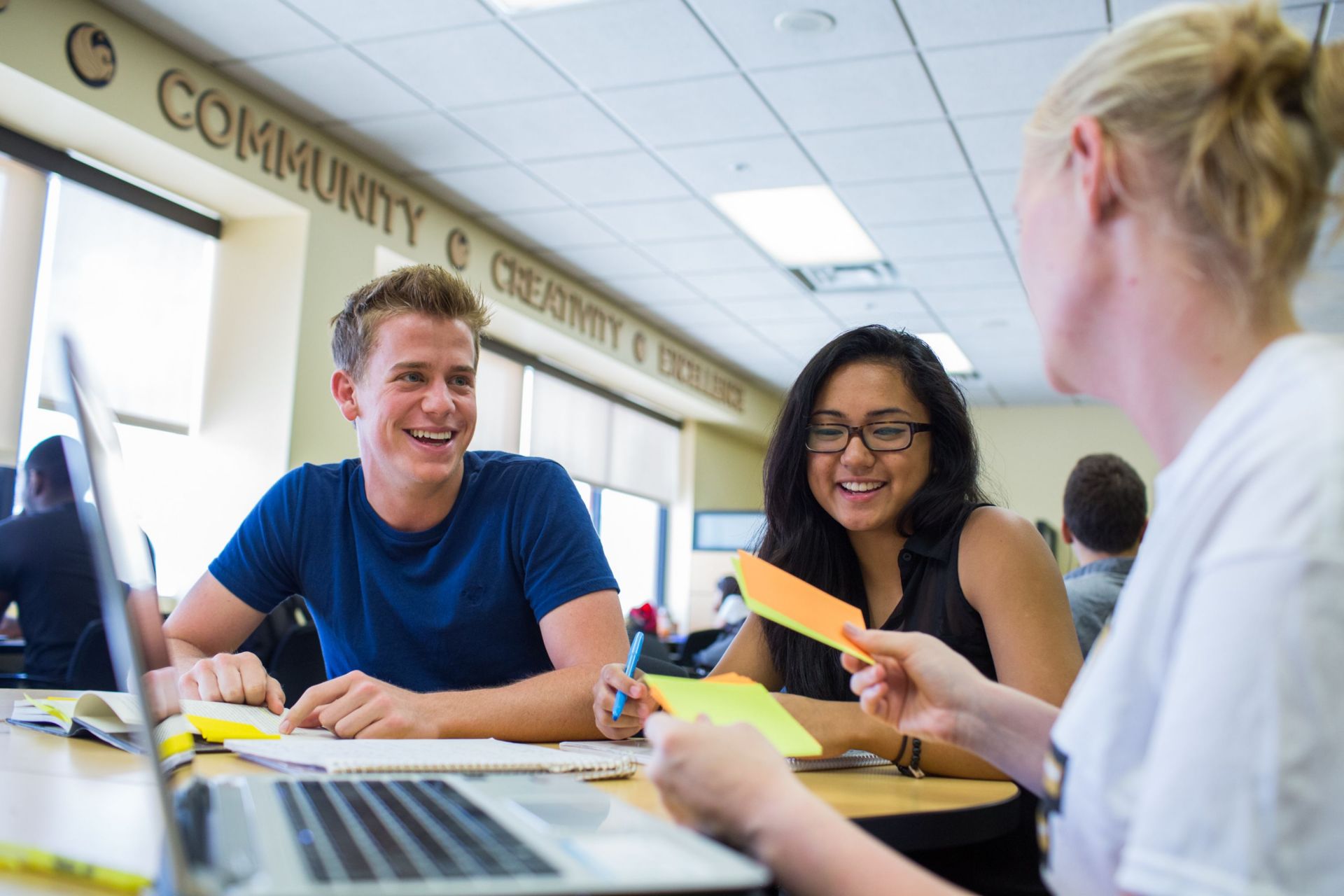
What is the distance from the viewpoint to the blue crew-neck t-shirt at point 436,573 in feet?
5.99

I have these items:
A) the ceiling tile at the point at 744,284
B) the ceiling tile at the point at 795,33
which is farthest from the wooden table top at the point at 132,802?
the ceiling tile at the point at 744,284

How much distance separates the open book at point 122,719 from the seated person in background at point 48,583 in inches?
85.1

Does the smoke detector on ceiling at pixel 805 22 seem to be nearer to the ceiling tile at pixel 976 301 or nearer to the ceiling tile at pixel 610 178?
the ceiling tile at pixel 610 178

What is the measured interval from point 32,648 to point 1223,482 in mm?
3666

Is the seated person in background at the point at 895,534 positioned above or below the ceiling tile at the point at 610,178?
below

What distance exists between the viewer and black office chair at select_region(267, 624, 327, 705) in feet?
10.00

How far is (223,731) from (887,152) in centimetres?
442

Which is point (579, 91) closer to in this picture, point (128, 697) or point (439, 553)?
point (439, 553)

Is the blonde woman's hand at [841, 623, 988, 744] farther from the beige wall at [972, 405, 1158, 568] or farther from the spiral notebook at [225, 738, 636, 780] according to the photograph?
the beige wall at [972, 405, 1158, 568]

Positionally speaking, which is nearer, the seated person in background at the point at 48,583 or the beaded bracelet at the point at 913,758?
the beaded bracelet at the point at 913,758

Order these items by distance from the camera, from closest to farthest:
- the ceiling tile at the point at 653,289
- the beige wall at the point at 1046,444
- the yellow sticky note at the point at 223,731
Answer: the yellow sticky note at the point at 223,731 < the ceiling tile at the point at 653,289 < the beige wall at the point at 1046,444

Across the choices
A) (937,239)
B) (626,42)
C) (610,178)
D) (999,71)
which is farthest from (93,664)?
(937,239)

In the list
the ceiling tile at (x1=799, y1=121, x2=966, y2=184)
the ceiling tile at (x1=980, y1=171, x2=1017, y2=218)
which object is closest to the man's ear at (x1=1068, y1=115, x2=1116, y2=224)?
the ceiling tile at (x1=799, y1=121, x2=966, y2=184)

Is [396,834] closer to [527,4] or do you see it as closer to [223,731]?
[223,731]
